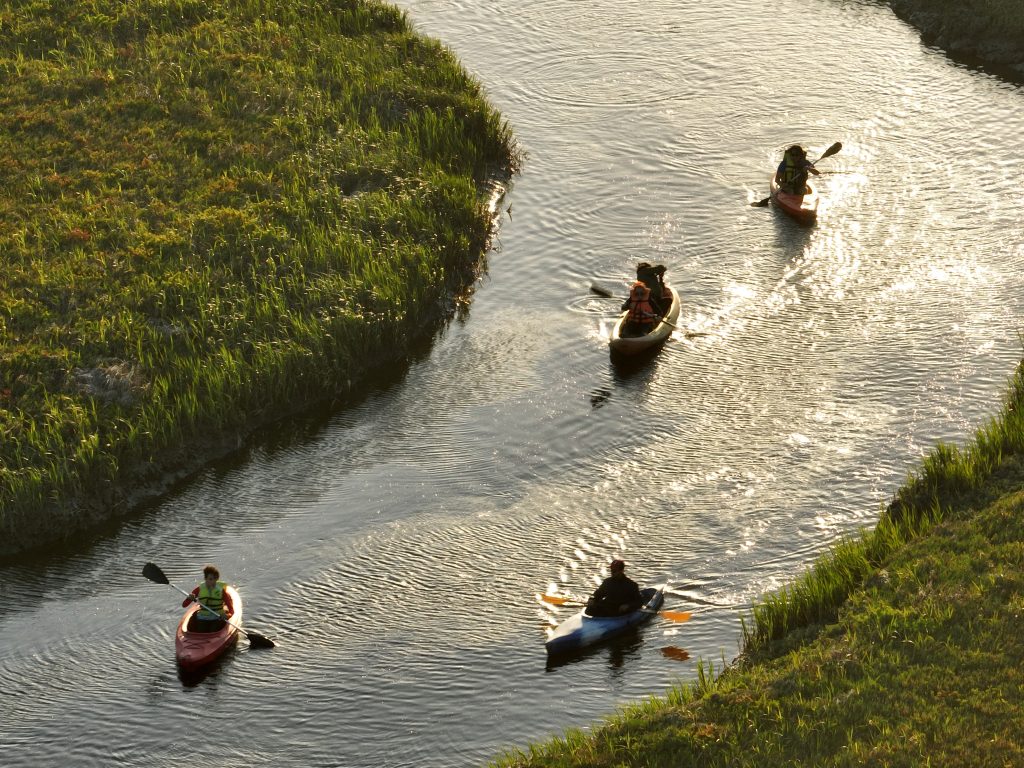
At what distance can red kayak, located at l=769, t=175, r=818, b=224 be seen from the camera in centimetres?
3198

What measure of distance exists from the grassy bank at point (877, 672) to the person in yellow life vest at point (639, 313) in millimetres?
8814

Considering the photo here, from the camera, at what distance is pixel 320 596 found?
22.1m

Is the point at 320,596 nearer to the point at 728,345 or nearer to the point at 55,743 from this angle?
the point at 55,743

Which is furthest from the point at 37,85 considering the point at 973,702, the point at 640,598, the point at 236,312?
the point at 973,702

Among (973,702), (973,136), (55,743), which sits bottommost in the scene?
(55,743)

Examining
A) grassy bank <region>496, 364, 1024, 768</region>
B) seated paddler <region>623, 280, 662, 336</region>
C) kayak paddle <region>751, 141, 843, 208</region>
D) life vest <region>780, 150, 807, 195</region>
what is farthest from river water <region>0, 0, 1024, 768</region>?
grassy bank <region>496, 364, 1024, 768</region>

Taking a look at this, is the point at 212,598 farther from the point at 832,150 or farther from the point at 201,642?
the point at 832,150

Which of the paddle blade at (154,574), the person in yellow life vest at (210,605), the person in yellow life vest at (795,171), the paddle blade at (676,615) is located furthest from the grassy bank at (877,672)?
the person in yellow life vest at (795,171)

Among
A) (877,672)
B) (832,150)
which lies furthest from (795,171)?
(877,672)

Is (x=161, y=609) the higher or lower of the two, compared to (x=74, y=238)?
lower

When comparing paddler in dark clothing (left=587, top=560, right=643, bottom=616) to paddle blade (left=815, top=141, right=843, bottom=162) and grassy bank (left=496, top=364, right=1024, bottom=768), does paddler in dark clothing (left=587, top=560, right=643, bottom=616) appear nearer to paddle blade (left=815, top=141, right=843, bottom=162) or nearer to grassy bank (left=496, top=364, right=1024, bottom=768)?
grassy bank (left=496, top=364, right=1024, bottom=768)

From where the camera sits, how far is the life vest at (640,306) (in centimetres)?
2797

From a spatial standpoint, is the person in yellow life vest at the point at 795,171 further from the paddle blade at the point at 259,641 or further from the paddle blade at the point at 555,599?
the paddle blade at the point at 259,641

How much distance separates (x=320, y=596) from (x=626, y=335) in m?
9.26
